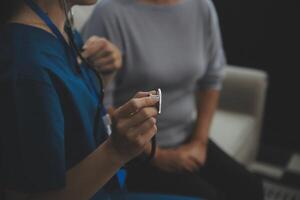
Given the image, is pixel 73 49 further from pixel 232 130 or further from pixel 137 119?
pixel 232 130

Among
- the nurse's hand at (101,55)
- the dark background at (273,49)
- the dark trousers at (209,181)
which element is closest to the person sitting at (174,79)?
the dark trousers at (209,181)

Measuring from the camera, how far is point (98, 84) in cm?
109

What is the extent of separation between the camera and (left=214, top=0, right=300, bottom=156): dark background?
228 cm

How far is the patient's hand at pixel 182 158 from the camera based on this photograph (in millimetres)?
1370

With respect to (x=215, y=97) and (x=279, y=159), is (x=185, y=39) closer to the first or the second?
(x=215, y=97)

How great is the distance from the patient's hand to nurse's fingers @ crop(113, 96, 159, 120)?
56 centimetres

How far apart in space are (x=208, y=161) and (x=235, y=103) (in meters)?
0.58

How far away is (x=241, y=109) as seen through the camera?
200cm

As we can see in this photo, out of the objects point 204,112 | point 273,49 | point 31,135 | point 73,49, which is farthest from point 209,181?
point 273,49

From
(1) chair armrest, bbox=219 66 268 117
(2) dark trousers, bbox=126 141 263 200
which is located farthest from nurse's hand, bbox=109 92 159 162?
(1) chair armrest, bbox=219 66 268 117

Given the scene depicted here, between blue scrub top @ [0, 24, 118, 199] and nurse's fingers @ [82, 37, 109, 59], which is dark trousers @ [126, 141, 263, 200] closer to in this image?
nurse's fingers @ [82, 37, 109, 59]

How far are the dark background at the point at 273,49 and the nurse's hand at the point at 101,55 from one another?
1268 mm

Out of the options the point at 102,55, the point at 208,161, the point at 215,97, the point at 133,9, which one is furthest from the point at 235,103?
the point at 102,55

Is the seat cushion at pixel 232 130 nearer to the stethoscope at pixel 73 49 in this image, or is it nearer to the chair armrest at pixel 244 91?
the chair armrest at pixel 244 91
